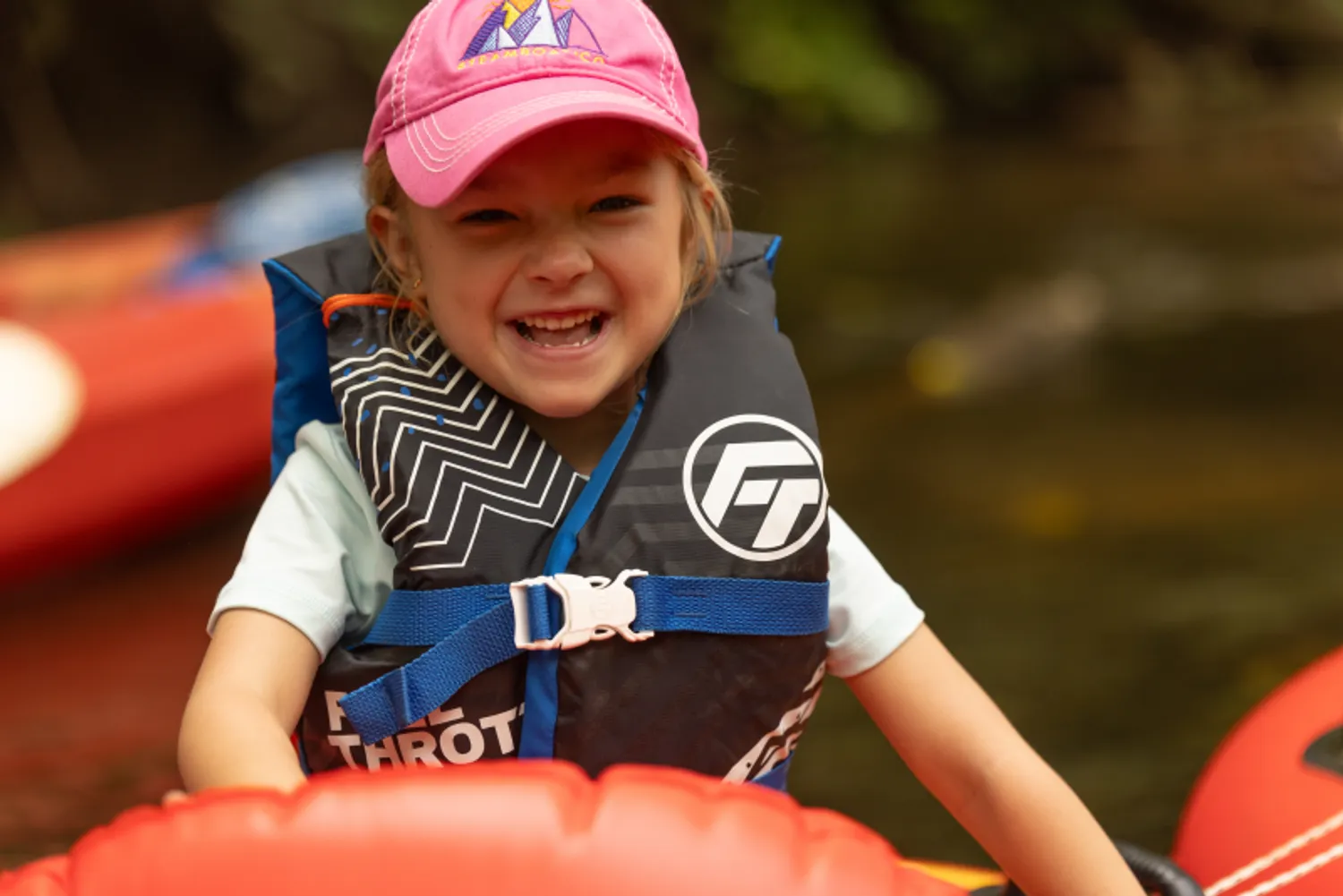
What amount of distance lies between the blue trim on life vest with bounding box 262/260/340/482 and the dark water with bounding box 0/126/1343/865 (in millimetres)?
1420

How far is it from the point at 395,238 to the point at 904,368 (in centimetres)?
390

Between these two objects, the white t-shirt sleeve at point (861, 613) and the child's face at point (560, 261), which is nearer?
the child's face at point (560, 261)

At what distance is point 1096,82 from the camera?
38.6 feet

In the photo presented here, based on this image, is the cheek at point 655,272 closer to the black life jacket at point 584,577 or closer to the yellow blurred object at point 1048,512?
the black life jacket at point 584,577

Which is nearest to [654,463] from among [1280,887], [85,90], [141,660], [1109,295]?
[1280,887]

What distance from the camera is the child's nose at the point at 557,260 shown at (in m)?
1.12

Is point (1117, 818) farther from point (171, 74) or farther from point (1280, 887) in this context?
point (171, 74)

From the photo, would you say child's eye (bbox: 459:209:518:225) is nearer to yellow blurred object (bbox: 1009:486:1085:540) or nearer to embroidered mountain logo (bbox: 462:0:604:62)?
embroidered mountain logo (bbox: 462:0:604:62)

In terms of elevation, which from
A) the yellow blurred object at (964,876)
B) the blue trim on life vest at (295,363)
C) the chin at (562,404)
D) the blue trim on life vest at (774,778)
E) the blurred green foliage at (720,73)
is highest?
the blurred green foliage at (720,73)

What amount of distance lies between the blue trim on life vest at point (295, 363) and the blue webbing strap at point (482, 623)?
0.76ft

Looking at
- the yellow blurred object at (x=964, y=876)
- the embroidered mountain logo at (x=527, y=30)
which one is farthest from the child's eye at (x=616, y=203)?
the yellow blurred object at (x=964, y=876)

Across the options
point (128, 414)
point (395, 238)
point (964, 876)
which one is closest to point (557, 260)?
point (395, 238)

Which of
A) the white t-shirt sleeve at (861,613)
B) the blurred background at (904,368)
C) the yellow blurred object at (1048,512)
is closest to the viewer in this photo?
the white t-shirt sleeve at (861,613)

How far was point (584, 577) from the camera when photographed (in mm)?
1156
